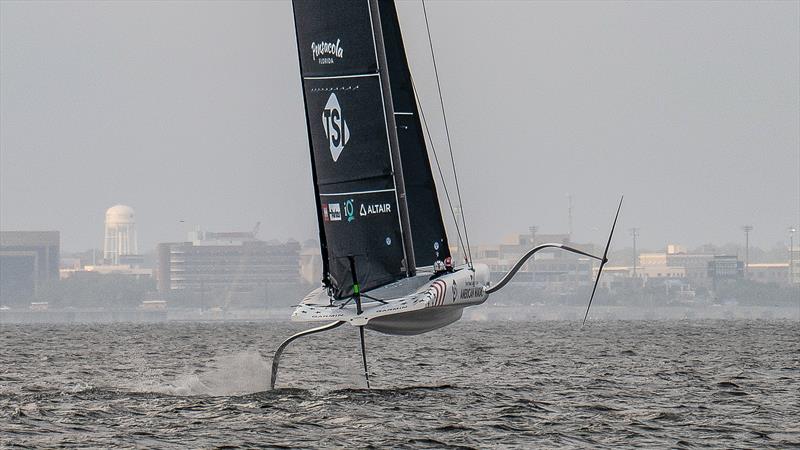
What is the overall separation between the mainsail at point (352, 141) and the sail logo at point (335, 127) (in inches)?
0.6

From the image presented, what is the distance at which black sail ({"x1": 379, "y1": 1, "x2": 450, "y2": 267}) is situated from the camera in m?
23.7

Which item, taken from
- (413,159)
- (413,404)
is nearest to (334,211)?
(413,159)

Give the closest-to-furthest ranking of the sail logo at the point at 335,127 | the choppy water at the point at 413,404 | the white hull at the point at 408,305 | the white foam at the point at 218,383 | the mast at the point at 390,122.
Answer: the choppy water at the point at 413,404 < the white hull at the point at 408,305 < the sail logo at the point at 335,127 < the mast at the point at 390,122 < the white foam at the point at 218,383

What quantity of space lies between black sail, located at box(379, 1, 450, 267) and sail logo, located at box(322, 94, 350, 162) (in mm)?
1895

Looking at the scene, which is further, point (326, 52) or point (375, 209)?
point (375, 209)

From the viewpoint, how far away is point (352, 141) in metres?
22.0

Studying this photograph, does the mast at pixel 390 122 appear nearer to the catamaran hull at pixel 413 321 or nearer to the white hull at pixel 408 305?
the white hull at pixel 408 305

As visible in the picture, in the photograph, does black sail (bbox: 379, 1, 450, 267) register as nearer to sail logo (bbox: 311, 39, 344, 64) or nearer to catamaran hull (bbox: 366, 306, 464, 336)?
catamaran hull (bbox: 366, 306, 464, 336)

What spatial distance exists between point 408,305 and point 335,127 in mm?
2873

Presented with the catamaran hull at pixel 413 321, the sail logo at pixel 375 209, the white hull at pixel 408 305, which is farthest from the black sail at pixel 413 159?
the sail logo at pixel 375 209

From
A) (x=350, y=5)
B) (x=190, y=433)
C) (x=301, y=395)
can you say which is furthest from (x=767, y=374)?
(x=190, y=433)

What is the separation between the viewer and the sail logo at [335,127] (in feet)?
72.1

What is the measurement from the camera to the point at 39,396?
24875mm

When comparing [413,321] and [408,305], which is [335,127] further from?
[413,321]
